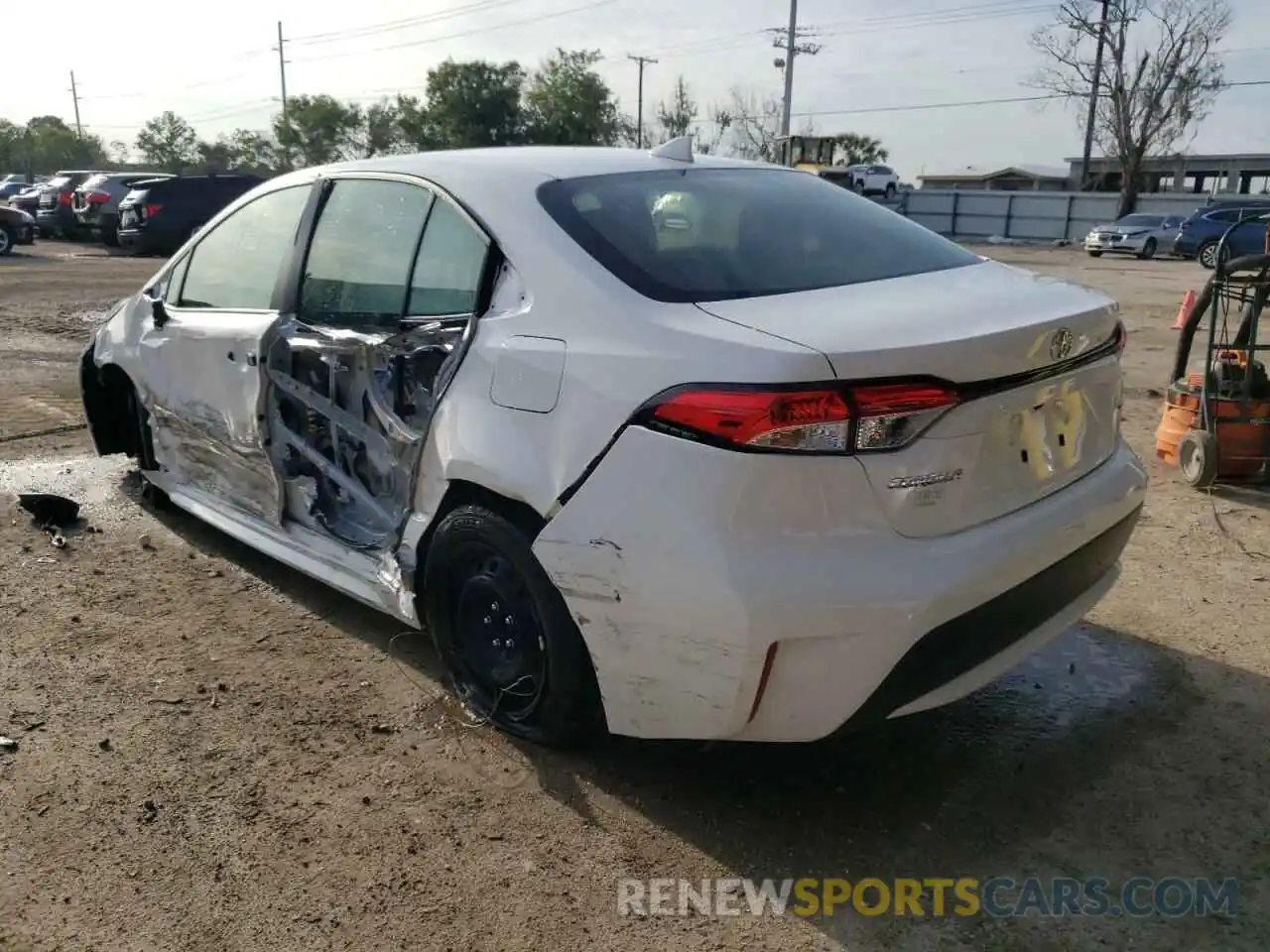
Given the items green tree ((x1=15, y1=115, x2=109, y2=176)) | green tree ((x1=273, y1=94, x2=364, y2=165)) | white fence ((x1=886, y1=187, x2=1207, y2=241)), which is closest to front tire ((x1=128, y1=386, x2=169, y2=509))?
white fence ((x1=886, y1=187, x2=1207, y2=241))

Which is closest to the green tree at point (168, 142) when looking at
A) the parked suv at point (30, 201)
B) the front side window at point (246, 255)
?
the parked suv at point (30, 201)

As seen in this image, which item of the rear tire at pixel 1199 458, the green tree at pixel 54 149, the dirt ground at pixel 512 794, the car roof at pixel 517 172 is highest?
the green tree at pixel 54 149

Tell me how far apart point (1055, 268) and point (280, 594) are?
23.8 m

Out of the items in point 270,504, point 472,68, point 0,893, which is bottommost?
point 0,893

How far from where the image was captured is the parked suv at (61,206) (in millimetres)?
→ 25500

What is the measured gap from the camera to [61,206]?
25.7m

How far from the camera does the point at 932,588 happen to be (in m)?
2.27

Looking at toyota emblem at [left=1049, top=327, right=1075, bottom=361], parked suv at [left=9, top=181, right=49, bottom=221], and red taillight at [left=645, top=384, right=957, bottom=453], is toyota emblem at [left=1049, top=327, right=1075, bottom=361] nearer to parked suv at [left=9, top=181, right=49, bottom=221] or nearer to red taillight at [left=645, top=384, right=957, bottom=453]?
red taillight at [left=645, top=384, right=957, bottom=453]

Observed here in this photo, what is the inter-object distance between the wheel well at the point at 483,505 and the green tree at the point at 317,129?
2751 inches

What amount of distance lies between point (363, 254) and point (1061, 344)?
2.23 metres

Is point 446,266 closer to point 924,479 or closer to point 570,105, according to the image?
point 924,479

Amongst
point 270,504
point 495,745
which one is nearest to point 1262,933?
point 495,745

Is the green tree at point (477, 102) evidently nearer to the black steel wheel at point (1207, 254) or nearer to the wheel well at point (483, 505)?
the black steel wheel at point (1207, 254)

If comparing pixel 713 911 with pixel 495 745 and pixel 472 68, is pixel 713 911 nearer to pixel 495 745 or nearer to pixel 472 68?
pixel 495 745
